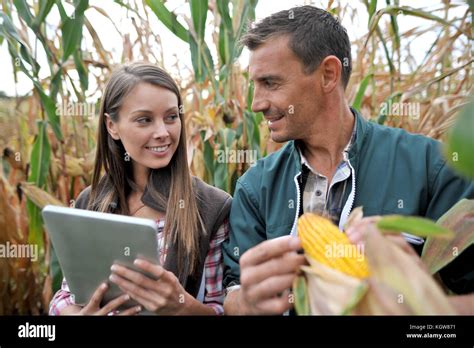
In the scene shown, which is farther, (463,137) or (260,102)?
(260,102)

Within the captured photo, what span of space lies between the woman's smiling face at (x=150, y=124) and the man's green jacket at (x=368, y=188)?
142mm

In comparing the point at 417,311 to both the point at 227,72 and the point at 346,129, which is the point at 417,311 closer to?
the point at 346,129

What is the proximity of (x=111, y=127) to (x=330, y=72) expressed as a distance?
15.2 inches

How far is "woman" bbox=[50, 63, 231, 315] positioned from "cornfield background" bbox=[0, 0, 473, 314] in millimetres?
83

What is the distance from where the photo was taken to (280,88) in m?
0.95

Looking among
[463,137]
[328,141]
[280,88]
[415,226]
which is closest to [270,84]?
[280,88]

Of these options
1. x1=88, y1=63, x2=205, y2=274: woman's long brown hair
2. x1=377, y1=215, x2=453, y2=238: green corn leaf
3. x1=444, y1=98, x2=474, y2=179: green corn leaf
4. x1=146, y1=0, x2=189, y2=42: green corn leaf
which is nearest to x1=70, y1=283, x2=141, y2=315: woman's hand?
x1=88, y1=63, x2=205, y2=274: woman's long brown hair

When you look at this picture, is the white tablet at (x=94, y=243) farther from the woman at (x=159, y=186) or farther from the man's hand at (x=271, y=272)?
the man's hand at (x=271, y=272)

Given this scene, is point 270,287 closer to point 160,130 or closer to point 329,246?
point 329,246

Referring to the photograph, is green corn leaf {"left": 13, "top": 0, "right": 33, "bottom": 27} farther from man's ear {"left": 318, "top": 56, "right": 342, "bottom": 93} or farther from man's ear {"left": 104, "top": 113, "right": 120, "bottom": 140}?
man's ear {"left": 318, "top": 56, "right": 342, "bottom": 93}

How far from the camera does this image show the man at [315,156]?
90 centimetres
